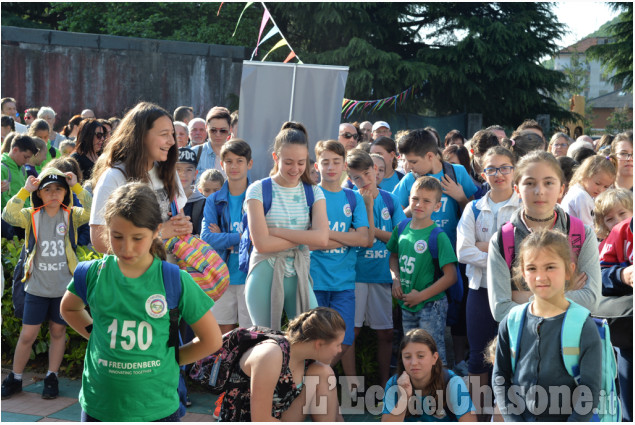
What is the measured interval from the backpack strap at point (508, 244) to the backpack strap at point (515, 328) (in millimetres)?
529

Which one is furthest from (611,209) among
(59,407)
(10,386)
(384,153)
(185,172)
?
(10,386)

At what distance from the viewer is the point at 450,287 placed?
5.26 m

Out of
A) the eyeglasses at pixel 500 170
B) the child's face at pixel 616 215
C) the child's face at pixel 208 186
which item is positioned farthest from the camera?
the child's face at pixel 208 186

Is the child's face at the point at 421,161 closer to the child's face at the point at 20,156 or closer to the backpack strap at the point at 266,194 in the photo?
the backpack strap at the point at 266,194

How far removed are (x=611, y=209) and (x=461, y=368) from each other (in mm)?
1788

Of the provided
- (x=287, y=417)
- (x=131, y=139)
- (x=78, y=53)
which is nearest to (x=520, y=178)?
(x=287, y=417)

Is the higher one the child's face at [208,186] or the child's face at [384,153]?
the child's face at [384,153]

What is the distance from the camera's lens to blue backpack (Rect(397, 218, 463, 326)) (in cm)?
515

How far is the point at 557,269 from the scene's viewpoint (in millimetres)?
3182

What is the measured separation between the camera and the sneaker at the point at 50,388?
16.7 ft

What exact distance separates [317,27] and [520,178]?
20.9m

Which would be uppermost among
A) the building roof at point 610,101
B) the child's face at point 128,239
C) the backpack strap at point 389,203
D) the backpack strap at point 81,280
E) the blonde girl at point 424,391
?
the building roof at point 610,101

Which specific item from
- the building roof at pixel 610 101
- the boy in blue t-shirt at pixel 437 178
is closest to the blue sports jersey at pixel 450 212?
the boy in blue t-shirt at pixel 437 178

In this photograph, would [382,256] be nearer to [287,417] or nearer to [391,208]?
[391,208]
